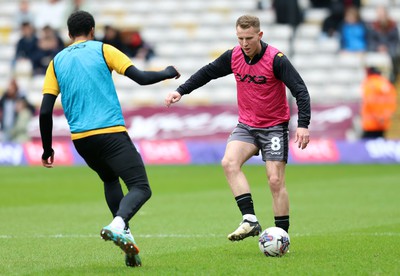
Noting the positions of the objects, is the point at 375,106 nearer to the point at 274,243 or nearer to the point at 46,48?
the point at 46,48

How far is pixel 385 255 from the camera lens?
29.6ft

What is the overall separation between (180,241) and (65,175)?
1156 cm

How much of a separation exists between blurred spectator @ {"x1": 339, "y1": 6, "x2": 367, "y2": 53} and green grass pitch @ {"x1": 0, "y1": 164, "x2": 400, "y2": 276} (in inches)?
253

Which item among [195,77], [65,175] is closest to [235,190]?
[195,77]

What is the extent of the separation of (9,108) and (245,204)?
59.9 ft

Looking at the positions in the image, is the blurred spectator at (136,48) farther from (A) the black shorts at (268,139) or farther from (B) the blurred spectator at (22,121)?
(A) the black shorts at (268,139)

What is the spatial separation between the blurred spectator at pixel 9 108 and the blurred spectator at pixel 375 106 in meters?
8.97

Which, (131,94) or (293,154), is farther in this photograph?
(131,94)

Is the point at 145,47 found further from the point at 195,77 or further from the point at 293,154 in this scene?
the point at 195,77

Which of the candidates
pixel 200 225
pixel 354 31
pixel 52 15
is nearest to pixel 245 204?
pixel 200 225

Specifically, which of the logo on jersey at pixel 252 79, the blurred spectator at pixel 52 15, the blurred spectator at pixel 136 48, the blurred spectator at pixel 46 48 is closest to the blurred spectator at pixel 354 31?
the blurred spectator at pixel 136 48

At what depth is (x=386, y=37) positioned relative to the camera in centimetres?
2708

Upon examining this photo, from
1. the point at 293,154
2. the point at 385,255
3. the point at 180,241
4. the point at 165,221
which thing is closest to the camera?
the point at 385,255

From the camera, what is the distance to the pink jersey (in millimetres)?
9594
